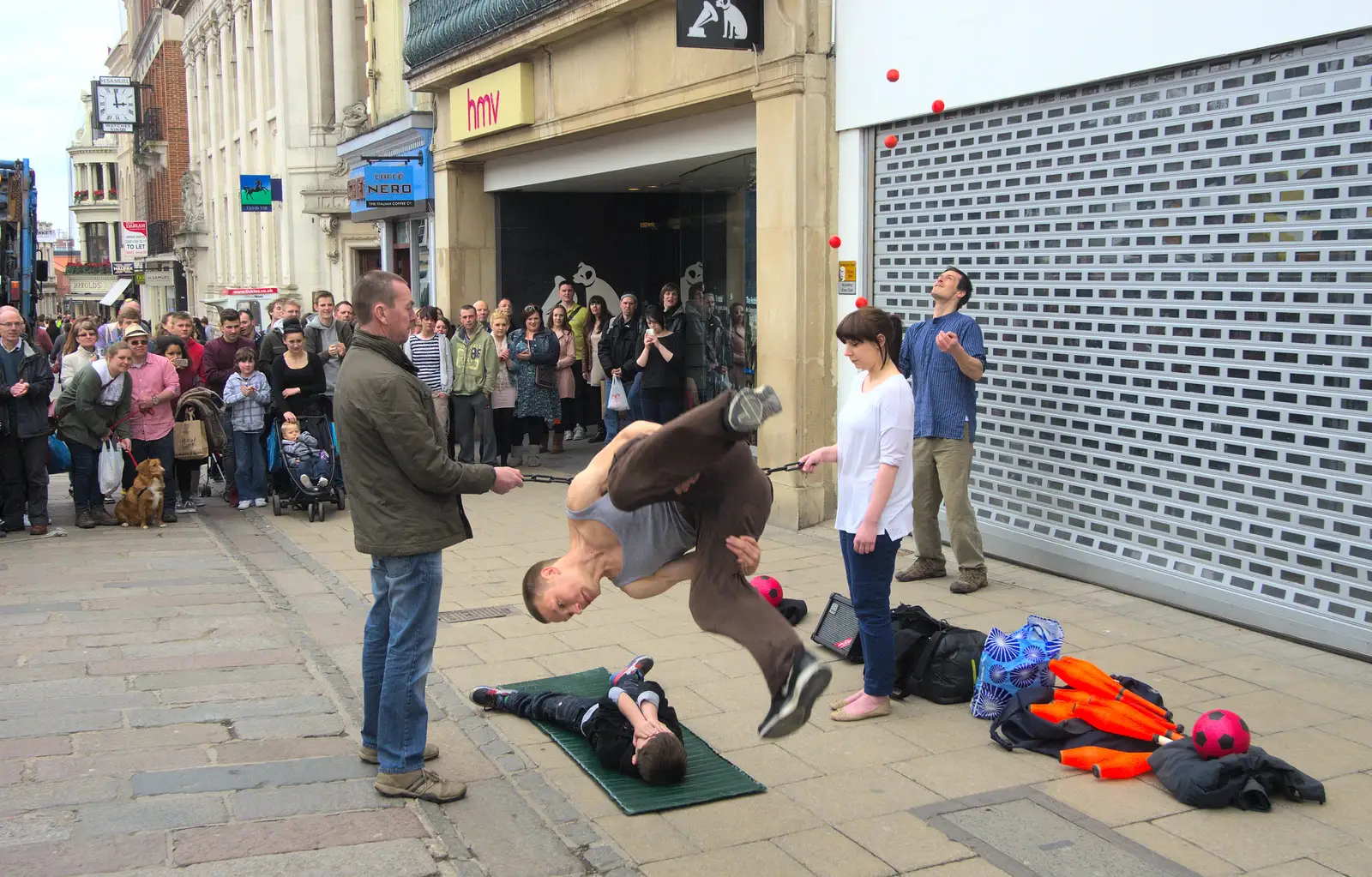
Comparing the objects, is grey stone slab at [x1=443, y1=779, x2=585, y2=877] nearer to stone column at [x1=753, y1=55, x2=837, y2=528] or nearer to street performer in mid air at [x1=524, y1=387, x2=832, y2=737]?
street performer in mid air at [x1=524, y1=387, x2=832, y2=737]

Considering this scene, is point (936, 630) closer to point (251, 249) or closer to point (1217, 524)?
point (1217, 524)

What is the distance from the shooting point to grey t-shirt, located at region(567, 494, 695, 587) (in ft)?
14.8

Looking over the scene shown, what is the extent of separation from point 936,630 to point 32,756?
4289 mm

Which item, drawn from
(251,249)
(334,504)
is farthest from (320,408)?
(251,249)

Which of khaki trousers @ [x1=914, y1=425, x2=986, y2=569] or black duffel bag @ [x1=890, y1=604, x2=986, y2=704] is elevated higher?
khaki trousers @ [x1=914, y1=425, x2=986, y2=569]

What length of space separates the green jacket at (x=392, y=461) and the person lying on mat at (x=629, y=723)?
1.12m

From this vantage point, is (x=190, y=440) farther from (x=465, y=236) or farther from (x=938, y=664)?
(x=938, y=664)

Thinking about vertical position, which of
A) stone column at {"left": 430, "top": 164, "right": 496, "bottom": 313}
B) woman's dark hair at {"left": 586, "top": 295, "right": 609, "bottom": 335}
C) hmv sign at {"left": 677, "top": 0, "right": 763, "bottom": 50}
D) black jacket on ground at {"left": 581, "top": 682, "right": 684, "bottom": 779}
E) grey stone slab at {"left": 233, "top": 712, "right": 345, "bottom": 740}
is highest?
hmv sign at {"left": 677, "top": 0, "right": 763, "bottom": 50}

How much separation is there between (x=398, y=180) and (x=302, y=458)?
27.7ft

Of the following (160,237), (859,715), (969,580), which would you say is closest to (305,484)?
(969,580)

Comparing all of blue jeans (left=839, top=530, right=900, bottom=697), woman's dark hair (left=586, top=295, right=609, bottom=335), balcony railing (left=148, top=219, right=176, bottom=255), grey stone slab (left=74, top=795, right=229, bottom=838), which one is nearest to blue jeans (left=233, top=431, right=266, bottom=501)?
woman's dark hair (left=586, top=295, right=609, bottom=335)

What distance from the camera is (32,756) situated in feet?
18.2

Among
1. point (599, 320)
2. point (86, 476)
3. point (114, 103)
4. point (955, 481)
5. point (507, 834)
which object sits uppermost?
point (114, 103)

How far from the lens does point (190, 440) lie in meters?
12.6
